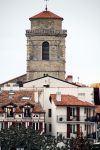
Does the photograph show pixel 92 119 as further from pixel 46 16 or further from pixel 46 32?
pixel 46 16

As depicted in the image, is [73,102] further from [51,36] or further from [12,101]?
[51,36]

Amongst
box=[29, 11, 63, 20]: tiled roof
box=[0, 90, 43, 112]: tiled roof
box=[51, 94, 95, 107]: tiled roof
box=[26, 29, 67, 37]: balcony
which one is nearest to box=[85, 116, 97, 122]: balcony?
box=[51, 94, 95, 107]: tiled roof

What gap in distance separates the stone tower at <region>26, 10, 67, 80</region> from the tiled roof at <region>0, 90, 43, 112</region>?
104 ft

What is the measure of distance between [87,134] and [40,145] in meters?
12.5

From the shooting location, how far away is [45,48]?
184m

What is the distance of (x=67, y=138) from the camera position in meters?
141

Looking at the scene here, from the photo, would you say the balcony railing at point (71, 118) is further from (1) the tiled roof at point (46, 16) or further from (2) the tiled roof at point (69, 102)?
(1) the tiled roof at point (46, 16)

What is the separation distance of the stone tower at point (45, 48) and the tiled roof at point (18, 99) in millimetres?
31833

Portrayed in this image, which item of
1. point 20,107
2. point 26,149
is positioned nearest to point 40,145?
point 26,149

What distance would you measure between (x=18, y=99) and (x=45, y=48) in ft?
121

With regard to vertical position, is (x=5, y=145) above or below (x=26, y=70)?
below

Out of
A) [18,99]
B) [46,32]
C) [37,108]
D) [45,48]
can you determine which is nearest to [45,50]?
[45,48]

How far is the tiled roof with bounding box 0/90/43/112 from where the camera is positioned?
143250 mm

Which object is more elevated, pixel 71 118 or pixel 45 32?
pixel 45 32
